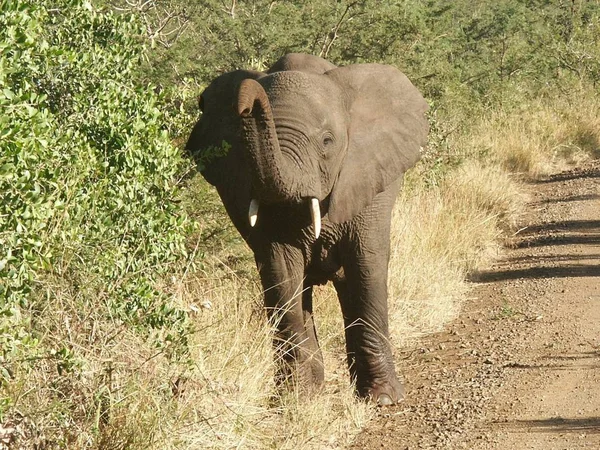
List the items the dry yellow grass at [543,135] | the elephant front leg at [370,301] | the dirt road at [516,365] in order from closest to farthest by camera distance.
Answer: the dirt road at [516,365]
the elephant front leg at [370,301]
the dry yellow grass at [543,135]

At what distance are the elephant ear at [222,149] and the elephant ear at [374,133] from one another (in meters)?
0.54

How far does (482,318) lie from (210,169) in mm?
2780

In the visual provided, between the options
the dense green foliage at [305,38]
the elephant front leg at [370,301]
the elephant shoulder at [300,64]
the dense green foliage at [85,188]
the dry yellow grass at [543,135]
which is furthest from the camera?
the dry yellow grass at [543,135]

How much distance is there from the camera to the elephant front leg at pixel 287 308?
21.9ft

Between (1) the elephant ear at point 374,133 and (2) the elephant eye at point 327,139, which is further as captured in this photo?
(1) the elephant ear at point 374,133

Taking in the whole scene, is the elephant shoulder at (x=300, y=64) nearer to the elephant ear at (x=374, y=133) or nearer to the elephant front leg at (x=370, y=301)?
the elephant ear at (x=374, y=133)

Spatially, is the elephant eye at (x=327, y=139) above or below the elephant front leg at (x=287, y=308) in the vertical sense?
above

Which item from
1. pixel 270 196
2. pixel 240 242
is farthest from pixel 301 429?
pixel 240 242

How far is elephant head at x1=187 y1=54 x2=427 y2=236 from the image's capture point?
19.7 ft

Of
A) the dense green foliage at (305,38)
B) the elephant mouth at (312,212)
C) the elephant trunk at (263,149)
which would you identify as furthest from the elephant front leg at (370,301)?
the dense green foliage at (305,38)

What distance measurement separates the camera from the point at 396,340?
821 centimetres

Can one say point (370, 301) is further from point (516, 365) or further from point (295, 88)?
point (295, 88)

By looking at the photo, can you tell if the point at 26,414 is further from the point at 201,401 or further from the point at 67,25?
the point at 67,25

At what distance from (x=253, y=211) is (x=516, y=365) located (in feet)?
6.77
